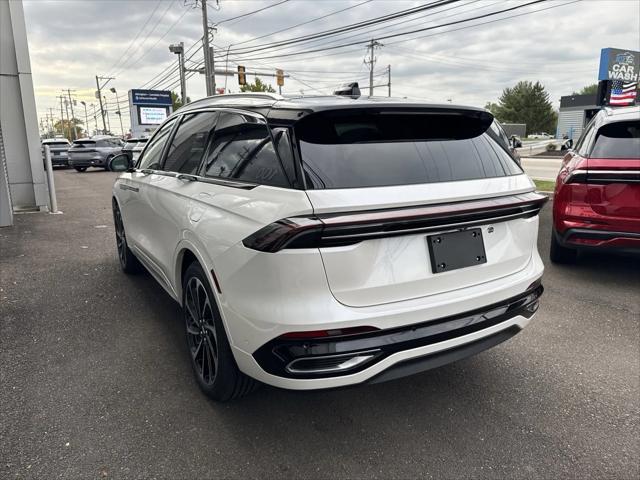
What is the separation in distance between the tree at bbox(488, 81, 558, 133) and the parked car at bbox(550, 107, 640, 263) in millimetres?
74977

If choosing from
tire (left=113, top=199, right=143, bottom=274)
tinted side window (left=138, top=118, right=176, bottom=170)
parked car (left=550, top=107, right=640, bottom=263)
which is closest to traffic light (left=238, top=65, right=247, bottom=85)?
tire (left=113, top=199, right=143, bottom=274)

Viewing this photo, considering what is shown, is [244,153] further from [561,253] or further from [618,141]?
[561,253]

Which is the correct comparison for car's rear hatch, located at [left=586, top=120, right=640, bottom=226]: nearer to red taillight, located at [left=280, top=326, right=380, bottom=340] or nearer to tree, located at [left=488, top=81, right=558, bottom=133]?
red taillight, located at [left=280, top=326, right=380, bottom=340]

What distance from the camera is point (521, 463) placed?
2.31m

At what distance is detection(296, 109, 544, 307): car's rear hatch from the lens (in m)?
2.02

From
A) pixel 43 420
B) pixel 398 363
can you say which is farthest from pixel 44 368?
pixel 398 363

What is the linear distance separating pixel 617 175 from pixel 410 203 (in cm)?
337

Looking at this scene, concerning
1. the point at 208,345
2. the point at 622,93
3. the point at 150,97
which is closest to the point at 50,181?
the point at 208,345

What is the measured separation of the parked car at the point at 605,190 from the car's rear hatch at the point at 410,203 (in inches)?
95.4

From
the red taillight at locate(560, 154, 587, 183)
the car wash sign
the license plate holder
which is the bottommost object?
the license plate holder

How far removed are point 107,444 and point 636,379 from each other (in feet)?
10.5

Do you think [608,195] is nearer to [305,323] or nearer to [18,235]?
[305,323]

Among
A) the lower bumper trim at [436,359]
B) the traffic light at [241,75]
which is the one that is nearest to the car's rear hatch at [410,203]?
the lower bumper trim at [436,359]

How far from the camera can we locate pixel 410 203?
7.01 feet
